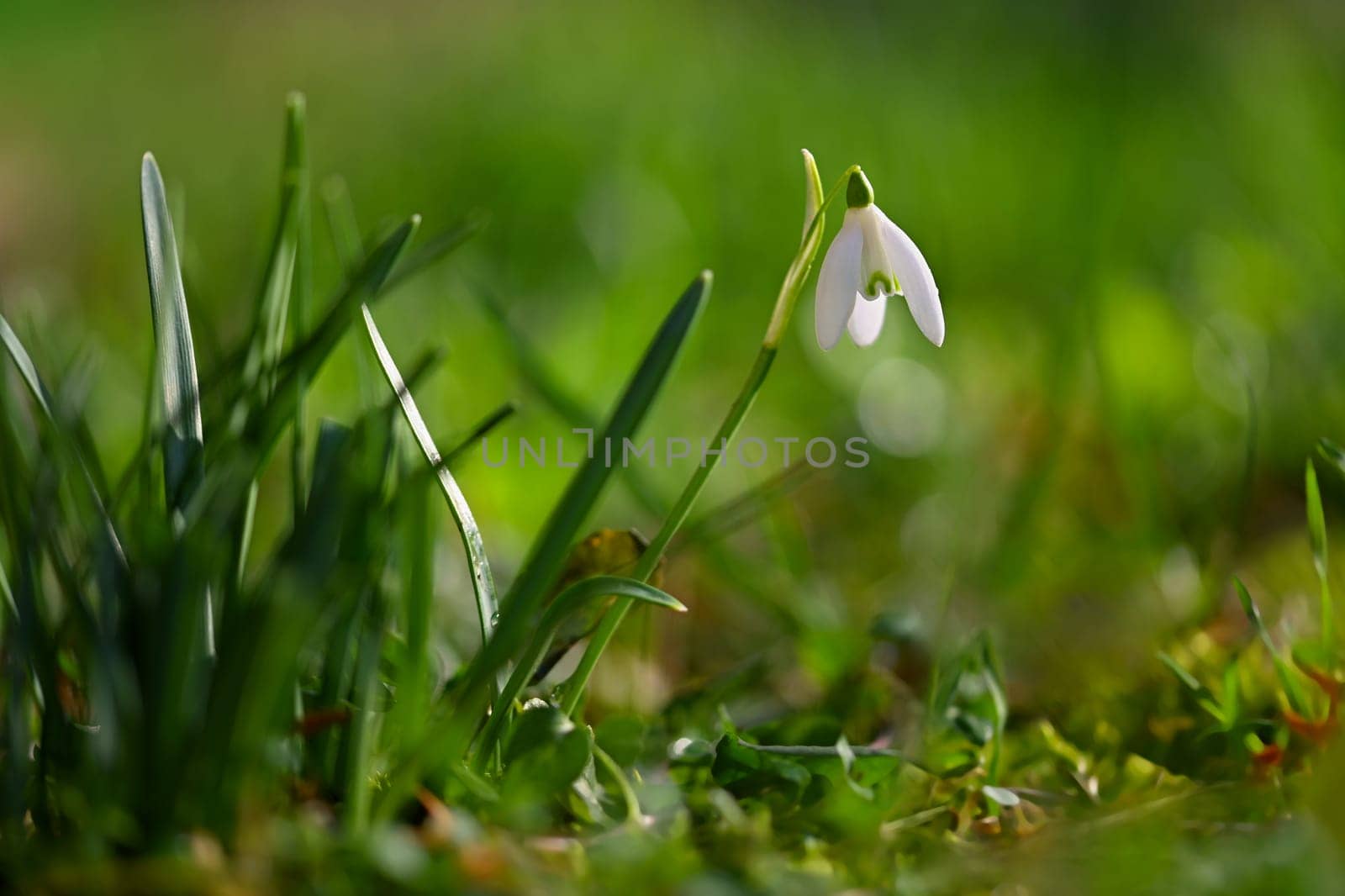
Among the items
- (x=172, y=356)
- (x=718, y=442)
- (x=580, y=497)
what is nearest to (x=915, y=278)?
(x=718, y=442)

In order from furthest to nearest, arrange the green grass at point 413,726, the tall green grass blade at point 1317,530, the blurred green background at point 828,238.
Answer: the blurred green background at point 828,238 < the tall green grass blade at point 1317,530 < the green grass at point 413,726

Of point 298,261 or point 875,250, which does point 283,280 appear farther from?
point 875,250

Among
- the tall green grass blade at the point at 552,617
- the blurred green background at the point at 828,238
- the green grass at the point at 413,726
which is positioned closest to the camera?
the green grass at the point at 413,726

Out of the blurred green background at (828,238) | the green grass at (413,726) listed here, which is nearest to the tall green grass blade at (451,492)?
the green grass at (413,726)

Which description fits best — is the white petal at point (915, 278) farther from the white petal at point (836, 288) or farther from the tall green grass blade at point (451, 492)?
the tall green grass blade at point (451, 492)

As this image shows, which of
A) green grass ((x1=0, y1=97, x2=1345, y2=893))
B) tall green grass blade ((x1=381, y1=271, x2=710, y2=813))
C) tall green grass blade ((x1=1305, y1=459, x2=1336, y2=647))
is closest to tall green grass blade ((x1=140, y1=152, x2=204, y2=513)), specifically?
green grass ((x1=0, y1=97, x2=1345, y2=893))

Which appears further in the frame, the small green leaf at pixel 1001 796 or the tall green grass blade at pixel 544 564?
the small green leaf at pixel 1001 796

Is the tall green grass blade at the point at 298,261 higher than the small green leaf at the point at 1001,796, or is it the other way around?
the tall green grass blade at the point at 298,261

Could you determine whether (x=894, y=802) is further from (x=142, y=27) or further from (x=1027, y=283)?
(x=142, y=27)
